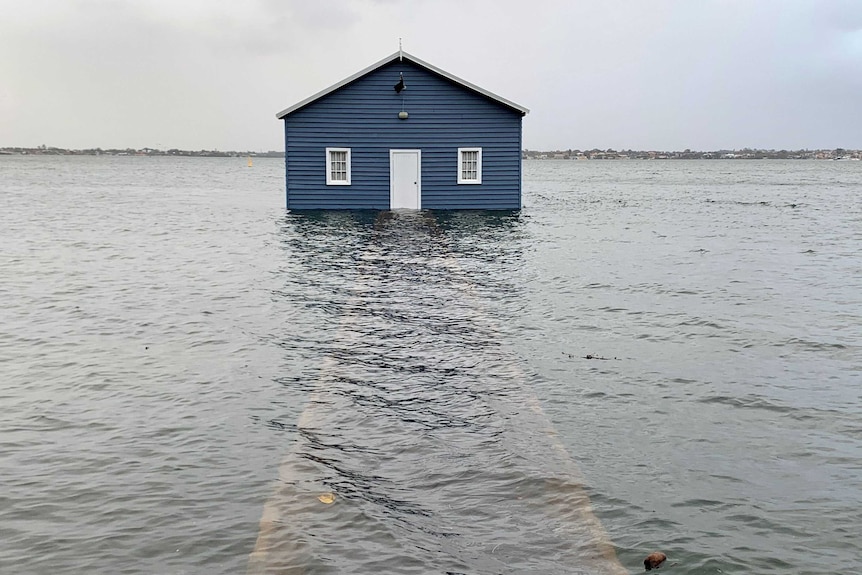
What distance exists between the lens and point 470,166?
32438 mm

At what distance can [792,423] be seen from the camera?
7.96 meters

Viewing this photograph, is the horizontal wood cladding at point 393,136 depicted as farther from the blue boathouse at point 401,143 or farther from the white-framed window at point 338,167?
the white-framed window at point 338,167

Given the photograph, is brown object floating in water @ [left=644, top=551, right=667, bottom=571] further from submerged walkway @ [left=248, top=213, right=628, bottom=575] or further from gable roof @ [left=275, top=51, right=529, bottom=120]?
gable roof @ [left=275, top=51, right=529, bottom=120]

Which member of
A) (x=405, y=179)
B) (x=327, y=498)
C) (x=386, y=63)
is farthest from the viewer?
(x=405, y=179)

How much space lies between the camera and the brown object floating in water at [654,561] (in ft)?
16.7

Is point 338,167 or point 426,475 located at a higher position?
point 338,167

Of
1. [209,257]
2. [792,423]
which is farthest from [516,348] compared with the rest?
[209,257]

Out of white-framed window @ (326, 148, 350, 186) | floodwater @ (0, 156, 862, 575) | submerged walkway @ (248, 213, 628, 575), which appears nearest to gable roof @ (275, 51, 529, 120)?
white-framed window @ (326, 148, 350, 186)

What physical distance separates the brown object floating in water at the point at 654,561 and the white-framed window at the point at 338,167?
2768 cm

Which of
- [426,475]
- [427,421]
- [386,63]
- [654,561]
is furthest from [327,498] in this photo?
[386,63]

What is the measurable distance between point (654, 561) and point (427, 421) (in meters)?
3.01

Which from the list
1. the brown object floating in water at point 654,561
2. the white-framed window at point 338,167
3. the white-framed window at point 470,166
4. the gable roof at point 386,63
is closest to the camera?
the brown object floating in water at point 654,561

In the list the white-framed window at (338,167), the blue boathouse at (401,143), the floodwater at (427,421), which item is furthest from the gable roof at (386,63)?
the floodwater at (427,421)

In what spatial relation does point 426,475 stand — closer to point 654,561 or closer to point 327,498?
point 327,498
